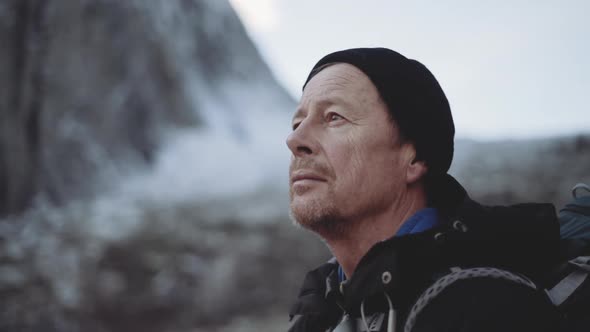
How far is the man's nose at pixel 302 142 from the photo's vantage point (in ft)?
5.06

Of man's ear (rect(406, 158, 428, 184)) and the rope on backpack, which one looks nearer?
the rope on backpack

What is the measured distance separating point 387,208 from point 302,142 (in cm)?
30

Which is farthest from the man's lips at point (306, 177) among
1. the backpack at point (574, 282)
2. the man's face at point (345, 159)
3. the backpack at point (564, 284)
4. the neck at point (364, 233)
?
the backpack at point (574, 282)

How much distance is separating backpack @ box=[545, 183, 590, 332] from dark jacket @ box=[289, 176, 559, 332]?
1.4 inches

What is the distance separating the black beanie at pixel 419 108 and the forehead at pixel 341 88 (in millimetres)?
33

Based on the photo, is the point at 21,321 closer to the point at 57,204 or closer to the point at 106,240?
the point at 106,240

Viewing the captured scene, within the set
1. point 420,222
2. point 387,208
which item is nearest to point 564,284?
point 420,222

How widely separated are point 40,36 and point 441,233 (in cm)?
875

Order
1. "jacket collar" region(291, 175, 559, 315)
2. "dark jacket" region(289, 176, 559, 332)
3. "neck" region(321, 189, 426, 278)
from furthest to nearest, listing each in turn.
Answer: "neck" region(321, 189, 426, 278), "jacket collar" region(291, 175, 559, 315), "dark jacket" region(289, 176, 559, 332)

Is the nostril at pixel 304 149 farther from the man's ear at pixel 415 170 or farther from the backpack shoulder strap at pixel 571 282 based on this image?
the backpack shoulder strap at pixel 571 282

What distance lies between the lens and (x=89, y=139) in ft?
28.9

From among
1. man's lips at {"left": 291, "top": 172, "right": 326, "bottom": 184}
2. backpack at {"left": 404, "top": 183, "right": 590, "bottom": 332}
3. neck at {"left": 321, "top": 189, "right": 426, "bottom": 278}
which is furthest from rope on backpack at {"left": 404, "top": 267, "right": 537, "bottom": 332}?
man's lips at {"left": 291, "top": 172, "right": 326, "bottom": 184}

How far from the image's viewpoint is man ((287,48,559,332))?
3.78ft

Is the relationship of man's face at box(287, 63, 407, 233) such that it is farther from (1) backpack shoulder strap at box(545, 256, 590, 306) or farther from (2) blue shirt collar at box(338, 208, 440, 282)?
(1) backpack shoulder strap at box(545, 256, 590, 306)
